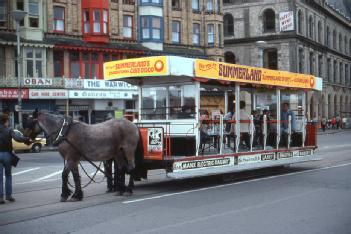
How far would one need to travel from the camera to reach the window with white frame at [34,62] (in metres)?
39.8

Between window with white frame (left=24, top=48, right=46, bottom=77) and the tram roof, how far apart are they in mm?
27480

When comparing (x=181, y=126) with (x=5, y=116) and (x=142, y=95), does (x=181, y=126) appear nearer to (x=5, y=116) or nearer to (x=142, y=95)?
(x=142, y=95)

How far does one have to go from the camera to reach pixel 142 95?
1478cm

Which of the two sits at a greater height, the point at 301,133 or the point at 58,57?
the point at 58,57

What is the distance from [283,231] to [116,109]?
36956mm

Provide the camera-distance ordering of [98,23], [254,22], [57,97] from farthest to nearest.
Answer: [254,22], [98,23], [57,97]

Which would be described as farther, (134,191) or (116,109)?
(116,109)

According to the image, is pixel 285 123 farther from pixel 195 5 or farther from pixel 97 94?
pixel 195 5

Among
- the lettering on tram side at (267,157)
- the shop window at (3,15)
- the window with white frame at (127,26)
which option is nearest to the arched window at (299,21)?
the window with white frame at (127,26)

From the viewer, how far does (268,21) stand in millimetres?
64750

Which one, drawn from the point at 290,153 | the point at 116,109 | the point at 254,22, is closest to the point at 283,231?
the point at 290,153

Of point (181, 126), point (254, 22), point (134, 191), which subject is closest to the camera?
point (134, 191)

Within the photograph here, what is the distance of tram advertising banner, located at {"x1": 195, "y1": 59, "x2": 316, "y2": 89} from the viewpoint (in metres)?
13.2

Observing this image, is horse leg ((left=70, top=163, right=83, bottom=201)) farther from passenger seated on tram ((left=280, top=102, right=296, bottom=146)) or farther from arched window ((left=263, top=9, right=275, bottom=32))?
arched window ((left=263, top=9, right=275, bottom=32))
